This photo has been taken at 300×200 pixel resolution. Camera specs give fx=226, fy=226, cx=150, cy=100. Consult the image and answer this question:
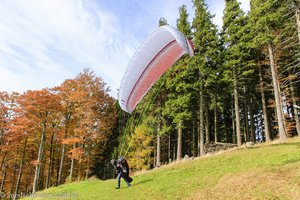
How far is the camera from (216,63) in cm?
2208

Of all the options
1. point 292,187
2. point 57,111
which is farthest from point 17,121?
point 292,187

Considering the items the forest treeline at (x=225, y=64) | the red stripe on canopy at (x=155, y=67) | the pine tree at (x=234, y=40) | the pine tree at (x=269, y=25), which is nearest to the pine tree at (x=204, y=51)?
the forest treeline at (x=225, y=64)

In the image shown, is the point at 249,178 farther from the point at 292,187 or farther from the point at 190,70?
the point at 190,70

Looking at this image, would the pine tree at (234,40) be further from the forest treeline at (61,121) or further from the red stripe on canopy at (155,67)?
the forest treeline at (61,121)

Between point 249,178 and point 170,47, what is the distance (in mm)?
6526

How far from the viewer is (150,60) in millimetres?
10578

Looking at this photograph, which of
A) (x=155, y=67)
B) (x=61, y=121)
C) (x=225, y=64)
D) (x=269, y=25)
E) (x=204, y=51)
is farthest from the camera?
(x=61, y=121)

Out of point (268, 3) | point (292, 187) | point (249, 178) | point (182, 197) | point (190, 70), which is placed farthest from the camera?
point (190, 70)

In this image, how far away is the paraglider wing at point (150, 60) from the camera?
9.75m

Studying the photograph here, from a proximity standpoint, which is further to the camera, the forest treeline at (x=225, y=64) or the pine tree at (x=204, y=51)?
the pine tree at (x=204, y=51)

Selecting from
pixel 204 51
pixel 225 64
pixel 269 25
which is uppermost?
pixel 269 25

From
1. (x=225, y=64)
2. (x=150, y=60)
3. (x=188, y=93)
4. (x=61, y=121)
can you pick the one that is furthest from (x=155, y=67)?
(x=61, y=121)

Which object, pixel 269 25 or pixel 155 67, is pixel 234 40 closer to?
pixel 269 25

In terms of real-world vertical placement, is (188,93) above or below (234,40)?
below
